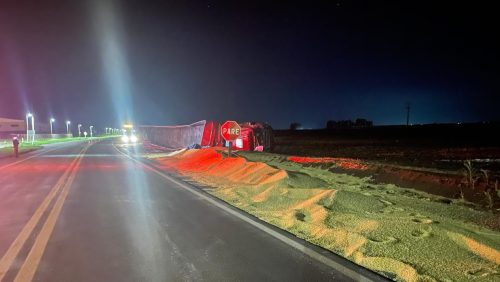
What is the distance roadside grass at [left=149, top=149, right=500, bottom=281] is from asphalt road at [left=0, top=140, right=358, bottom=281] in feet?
2.80

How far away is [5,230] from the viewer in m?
8.57

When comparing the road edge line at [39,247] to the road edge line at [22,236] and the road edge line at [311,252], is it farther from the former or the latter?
the road edge line at [311,252]

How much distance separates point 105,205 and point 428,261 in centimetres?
791

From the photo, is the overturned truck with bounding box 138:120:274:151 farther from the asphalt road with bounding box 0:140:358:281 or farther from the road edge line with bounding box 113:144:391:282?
the road edge line with bounding box 113:144:391:282

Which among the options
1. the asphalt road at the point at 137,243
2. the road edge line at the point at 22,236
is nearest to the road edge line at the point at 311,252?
the asphalt road at the point at 137,243

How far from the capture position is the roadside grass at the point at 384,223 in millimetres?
6223

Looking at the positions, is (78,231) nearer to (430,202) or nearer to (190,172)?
(430,202)

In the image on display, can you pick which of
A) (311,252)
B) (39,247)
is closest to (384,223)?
(311,252)

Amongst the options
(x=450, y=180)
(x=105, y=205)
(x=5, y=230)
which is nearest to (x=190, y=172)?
(x=105, y=205)

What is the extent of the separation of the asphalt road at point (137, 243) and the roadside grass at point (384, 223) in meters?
0.85

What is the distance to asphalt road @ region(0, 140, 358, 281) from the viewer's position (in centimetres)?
595

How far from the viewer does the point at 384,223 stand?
28.1 feet

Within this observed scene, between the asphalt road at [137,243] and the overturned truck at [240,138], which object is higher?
the overturned truck at [240,138]

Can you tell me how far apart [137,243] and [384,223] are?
168 inches
